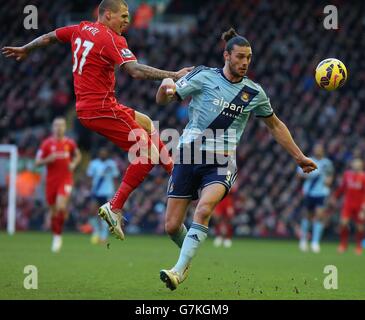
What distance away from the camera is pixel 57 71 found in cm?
2745

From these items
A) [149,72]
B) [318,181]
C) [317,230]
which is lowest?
[317,230]

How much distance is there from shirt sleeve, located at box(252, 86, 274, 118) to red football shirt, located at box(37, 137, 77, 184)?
8.49 meters

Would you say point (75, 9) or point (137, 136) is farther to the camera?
point (75, 9)

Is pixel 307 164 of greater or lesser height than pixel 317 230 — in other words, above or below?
above

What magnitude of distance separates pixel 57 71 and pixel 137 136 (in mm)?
18734

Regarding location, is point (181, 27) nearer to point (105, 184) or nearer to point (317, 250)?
point (105, 184)

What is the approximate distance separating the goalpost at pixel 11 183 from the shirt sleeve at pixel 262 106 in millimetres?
14750

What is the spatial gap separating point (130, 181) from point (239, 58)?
Answer: 6.61 feet

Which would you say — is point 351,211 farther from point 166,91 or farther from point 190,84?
point 166,91

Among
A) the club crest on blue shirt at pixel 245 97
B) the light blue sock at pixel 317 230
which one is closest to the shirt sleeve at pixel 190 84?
the club crest on blue shirt at pixel 245 97

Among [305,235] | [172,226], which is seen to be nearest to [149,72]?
[172,226]

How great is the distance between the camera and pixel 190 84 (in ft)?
28.3

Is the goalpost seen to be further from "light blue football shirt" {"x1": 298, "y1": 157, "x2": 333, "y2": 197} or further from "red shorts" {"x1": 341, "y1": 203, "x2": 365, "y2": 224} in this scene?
"red shorts" {"x1": 341, "y1": 203, "x2": 365, "y2": 224}
